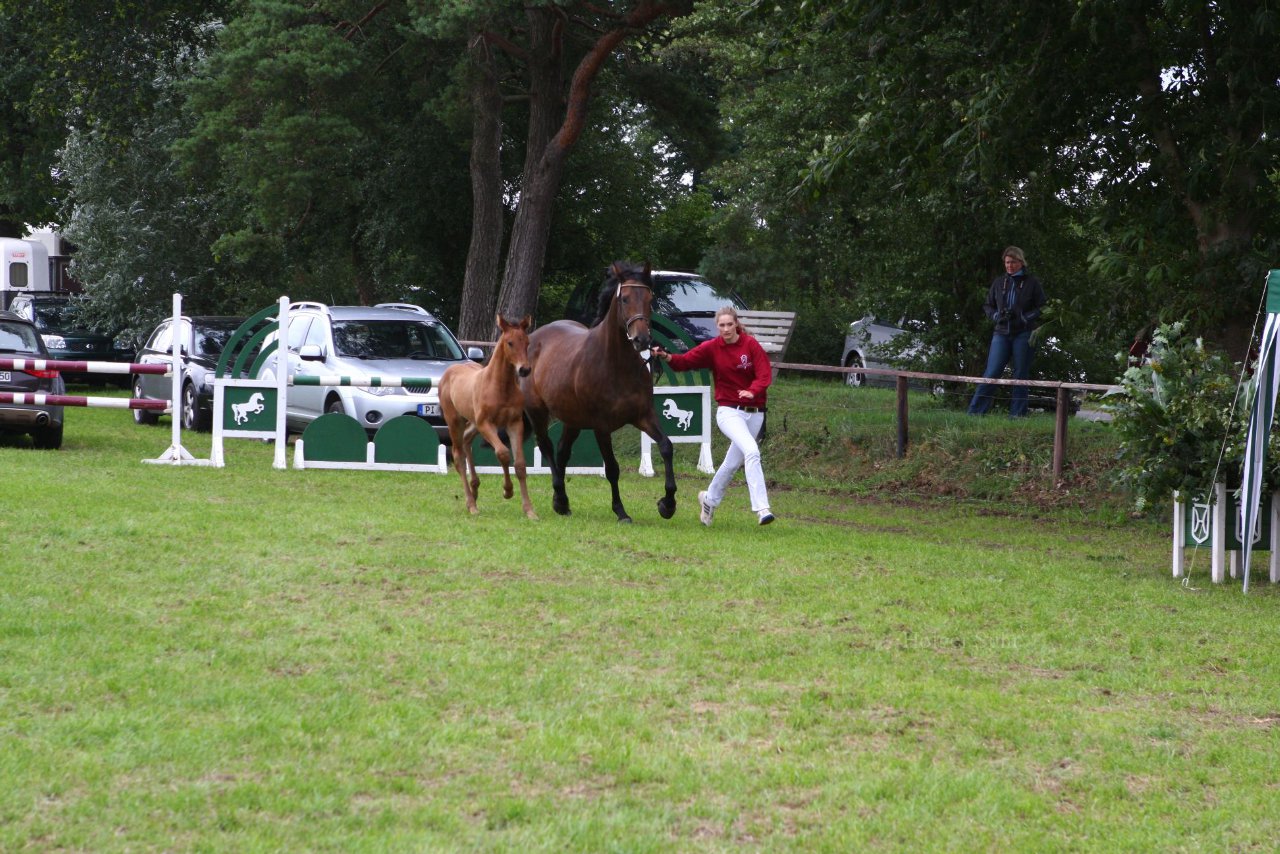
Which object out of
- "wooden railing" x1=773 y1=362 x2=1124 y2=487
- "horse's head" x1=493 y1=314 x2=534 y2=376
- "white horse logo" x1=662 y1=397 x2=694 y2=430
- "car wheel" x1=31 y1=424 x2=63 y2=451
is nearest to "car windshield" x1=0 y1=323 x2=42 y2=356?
"car wheel" x1=31 y1=424 x2=63 y2=451

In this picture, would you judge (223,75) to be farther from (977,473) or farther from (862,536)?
(862,536)

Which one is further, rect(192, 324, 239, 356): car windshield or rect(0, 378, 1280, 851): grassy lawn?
rect(192, 324, 239, 356): car windshield

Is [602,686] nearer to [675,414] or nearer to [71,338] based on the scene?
[675,414]

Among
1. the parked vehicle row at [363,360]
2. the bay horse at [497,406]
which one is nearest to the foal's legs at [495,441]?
the bay horse at [497,406]

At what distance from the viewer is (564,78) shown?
2816cm

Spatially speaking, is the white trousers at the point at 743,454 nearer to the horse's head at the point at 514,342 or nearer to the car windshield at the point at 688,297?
the horse's head at the point at 514,342

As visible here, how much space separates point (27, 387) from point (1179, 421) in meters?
14.0

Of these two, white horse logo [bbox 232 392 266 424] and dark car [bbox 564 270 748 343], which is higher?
dark car [bbox 564 270 748 343]

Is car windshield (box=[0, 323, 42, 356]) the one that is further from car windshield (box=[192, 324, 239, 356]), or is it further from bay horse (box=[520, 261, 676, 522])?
bay horse (box=[520, 261, 676, 522])

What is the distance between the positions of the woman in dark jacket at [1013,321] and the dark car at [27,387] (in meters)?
11.2

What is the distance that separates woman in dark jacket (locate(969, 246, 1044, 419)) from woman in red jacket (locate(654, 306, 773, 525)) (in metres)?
5.66

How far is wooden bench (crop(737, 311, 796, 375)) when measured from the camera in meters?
25.6

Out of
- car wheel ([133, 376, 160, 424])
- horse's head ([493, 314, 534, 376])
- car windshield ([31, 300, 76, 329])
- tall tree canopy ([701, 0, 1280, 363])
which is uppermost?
tall tree canopy ([701, 0, 1280, 363])

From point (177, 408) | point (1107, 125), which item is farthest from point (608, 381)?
point (177, 408)
